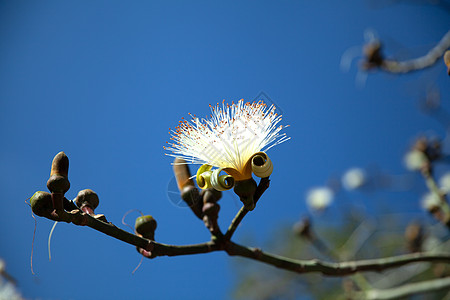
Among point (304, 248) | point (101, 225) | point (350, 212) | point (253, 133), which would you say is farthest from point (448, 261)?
point (304, 248)

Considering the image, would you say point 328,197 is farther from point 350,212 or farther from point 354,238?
point 354,238

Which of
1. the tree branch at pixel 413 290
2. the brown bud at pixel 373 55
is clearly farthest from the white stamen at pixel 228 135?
the brown bud at pixel 373 55

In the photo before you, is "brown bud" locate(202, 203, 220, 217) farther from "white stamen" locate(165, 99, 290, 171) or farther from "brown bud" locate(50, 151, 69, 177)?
"brown bud" locate(50, 151, 69, 177)

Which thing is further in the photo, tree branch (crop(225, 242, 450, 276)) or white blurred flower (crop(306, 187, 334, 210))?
white blurred flower (crop(306, 187, 334, 210))

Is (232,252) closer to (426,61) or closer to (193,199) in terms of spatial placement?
(193,199)

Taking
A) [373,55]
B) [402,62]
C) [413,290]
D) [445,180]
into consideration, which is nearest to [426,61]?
[402,62]

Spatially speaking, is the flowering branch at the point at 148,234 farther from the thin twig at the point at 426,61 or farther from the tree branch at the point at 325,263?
the thin twig at the point at 426,61

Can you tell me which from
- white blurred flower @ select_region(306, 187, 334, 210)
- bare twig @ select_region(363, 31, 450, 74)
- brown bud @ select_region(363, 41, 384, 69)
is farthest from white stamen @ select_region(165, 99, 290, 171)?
white blurred flower @ select_region(306, 187, 334, 210)
